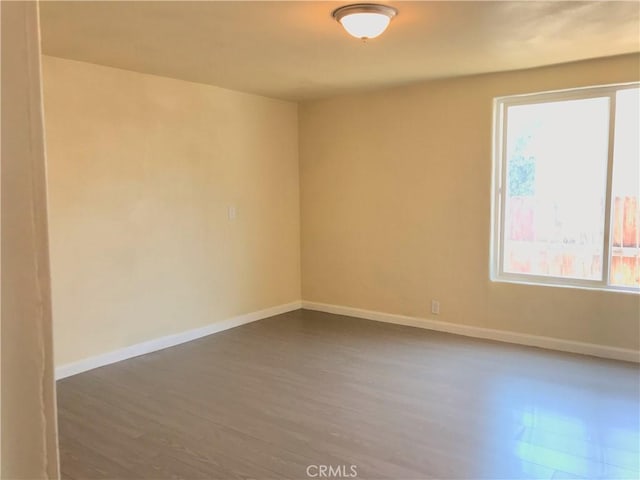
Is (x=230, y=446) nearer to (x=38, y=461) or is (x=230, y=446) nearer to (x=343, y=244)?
(x=38, y=461)

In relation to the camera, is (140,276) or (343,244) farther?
(343,244)

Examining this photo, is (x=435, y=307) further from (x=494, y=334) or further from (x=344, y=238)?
(x=344, y=238)

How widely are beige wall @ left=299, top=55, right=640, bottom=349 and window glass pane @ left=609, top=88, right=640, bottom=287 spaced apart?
0.61 feet

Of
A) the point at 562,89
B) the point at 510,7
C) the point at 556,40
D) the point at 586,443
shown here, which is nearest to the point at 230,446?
the point at 586,443

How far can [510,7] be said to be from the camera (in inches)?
109

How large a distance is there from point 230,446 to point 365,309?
9.52ft

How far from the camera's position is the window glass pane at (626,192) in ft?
13.1

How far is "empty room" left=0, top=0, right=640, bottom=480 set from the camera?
111 inches

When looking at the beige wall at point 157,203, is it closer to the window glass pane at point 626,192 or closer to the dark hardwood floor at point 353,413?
the dark hardwood floor at point 353,413

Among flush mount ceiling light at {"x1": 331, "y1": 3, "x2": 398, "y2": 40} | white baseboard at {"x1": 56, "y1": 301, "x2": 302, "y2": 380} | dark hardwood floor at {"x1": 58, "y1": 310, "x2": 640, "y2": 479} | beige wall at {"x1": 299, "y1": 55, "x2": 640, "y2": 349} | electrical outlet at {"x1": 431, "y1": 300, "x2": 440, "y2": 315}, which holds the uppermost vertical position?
flush mount ceiling light at {"x1": 331, "y1": 3, "x2": 398, "y2": 40}
